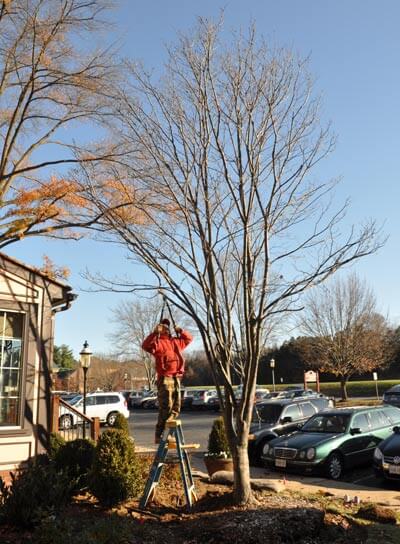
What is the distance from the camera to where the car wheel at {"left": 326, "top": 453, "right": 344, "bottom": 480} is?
37.3 ft

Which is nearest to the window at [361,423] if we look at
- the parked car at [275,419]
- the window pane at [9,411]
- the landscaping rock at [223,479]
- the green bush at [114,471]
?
the parked car at [275,419]

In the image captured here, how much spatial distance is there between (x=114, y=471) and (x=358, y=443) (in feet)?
24.7

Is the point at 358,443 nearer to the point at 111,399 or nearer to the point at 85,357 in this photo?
the point at 85,357

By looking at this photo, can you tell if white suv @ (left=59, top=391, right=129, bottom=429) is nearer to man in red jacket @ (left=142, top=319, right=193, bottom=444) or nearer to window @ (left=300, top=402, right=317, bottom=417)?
window @ (left=300, top=402, right=317, bottom=417)

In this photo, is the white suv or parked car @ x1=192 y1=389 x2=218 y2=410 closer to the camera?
the white suv

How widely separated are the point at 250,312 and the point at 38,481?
307cm

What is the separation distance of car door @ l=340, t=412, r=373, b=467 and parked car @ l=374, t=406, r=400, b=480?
1200mm

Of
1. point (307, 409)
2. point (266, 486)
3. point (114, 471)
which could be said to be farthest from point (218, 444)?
point (307, 409)

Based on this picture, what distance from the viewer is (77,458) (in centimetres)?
743

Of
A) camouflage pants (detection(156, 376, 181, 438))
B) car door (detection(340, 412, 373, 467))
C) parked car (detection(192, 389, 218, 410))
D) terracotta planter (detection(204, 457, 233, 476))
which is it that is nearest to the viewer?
camouflage pants (detection(156, 376, 181, 438))

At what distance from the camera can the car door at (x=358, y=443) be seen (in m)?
11.9

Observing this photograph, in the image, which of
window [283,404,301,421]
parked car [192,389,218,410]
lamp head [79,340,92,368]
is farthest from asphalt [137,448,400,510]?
parked car [192,389,218,410]

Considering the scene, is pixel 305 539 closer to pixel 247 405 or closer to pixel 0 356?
pixel 247 405

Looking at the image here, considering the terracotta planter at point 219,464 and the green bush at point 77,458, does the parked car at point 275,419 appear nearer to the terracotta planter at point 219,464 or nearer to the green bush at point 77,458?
the terracotta planter at point 219,464
